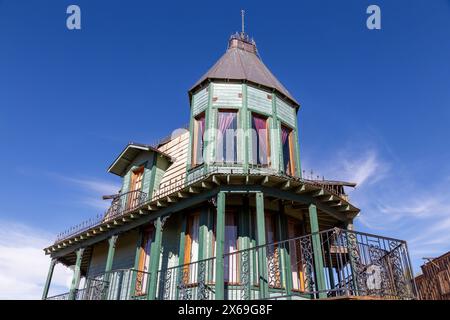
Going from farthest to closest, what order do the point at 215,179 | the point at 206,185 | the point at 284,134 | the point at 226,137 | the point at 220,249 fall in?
the point at 284,134 → the point at 226,137 → the point at 206,185 → the point at 215,179 → the point at 220,249

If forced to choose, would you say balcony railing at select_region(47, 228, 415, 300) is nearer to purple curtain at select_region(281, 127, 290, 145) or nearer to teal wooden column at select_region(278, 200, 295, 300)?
teal wooden column at select_region(278, 200, 295, 300)

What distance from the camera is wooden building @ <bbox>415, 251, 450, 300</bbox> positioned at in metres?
10.1

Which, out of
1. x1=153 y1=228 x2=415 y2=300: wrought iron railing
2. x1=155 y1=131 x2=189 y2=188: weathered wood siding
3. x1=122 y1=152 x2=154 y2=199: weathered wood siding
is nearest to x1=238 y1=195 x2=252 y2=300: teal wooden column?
x1=153 y1=228 x2=415 y2=300: wrought iron railing

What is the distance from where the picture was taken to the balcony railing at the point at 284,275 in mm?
8039

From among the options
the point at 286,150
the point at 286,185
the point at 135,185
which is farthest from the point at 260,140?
the point at 135,185

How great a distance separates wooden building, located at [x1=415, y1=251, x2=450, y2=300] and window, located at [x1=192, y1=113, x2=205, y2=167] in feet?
25.9

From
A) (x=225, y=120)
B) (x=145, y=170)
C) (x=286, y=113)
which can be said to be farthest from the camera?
(x=145, y=170)

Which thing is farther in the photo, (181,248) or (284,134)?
(284,134)

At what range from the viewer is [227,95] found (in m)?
14.1

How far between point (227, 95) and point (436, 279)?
9087mm

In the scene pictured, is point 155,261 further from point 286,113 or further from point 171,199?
point 286,113
